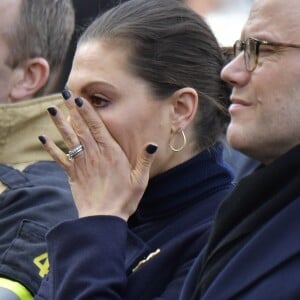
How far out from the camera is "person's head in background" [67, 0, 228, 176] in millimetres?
2527

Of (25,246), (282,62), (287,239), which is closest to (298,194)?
(287,239)

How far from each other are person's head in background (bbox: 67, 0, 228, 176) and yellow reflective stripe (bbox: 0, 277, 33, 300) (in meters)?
0.53

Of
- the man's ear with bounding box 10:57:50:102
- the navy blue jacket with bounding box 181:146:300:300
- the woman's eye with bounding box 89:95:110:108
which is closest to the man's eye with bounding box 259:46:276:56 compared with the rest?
the navy blue jacket with bounding box 181:146:300:300

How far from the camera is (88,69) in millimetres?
2551

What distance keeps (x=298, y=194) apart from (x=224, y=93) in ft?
2.59

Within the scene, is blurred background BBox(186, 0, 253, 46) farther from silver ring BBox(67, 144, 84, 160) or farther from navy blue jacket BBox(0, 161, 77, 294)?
silver ring BBox(67, 144, 84, 160)

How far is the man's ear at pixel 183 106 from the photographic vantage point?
257cm

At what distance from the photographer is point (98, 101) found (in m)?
2.54

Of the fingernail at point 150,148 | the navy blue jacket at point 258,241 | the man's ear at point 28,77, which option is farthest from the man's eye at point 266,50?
the man's ear at point 28,77

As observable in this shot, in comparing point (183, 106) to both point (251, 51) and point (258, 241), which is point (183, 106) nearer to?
point (251, 51)

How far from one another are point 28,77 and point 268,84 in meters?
1.45

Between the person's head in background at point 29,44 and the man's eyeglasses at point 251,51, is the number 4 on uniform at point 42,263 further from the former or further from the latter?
the man's eyeglasses at point 251,51

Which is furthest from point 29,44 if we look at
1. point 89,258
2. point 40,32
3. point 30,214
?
point 89,258

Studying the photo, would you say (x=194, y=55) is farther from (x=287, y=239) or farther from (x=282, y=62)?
(x=287, y=239)
